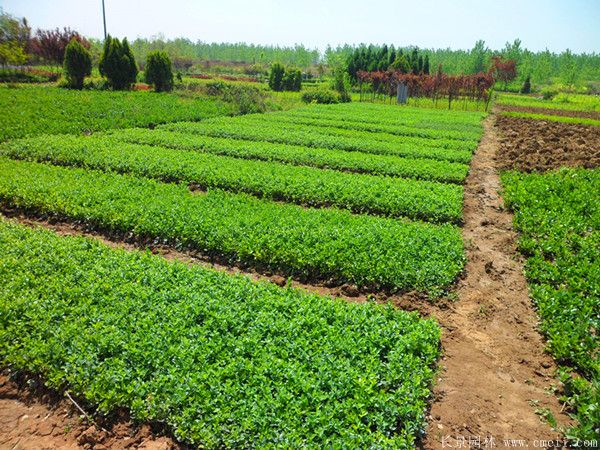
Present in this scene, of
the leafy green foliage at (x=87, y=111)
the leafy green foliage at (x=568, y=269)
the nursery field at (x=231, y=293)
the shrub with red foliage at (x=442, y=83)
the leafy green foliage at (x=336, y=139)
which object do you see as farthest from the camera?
the shrub with red foliage at (x=442, y=83)

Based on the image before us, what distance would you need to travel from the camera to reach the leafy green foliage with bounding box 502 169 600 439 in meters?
5.86

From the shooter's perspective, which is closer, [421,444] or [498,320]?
[421,444]

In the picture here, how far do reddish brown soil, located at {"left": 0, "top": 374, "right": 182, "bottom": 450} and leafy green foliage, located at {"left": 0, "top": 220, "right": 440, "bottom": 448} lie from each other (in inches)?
8.5

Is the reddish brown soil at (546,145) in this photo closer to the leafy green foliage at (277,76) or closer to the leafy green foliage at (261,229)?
the leafy green foliage at (261,229)

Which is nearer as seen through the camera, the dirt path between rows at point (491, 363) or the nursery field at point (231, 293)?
the nursery field at point (231, 293)

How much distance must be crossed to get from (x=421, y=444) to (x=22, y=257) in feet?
25.2

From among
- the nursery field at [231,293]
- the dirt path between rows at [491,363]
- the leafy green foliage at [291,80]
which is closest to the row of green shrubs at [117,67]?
the leafy green foliage at [291,80]

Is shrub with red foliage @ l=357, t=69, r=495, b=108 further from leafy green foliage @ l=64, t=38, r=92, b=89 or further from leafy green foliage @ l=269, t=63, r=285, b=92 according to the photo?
leafy green foliage @ l=64, t=38, r=92, b=89

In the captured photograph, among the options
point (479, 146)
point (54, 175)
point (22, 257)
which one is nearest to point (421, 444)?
point (22, 257)

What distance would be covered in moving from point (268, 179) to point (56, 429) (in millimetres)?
9783

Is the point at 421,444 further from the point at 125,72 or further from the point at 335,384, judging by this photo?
the point at 125,72

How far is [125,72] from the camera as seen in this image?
4253cm

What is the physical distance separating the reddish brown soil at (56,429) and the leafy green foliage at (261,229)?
439 cm

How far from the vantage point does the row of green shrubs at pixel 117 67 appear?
4012 centimetres
